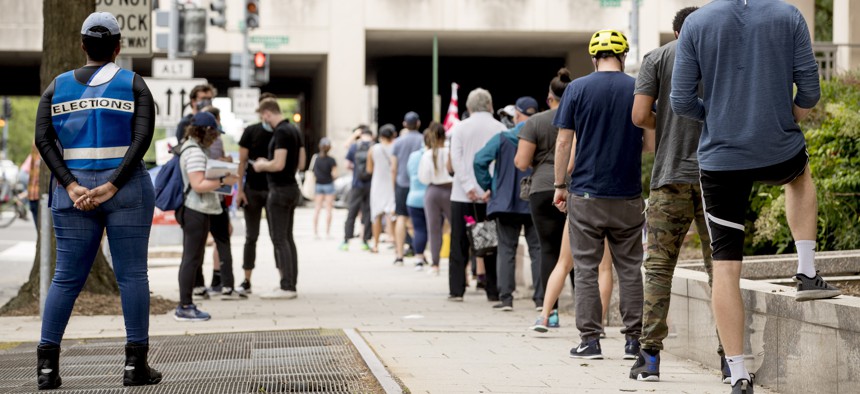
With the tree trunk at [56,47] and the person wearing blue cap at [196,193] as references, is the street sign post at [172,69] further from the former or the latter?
the person wearing blue cap at [196,193]

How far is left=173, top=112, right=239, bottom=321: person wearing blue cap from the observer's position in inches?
443

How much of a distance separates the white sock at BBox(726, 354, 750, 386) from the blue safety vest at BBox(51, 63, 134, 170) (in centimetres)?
316

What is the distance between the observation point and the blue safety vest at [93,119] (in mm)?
6984

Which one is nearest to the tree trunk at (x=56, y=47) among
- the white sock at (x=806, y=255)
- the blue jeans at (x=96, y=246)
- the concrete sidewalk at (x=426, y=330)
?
the concrete sidewalk at (x=426, y=330)

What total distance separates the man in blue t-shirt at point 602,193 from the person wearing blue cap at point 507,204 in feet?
11.6

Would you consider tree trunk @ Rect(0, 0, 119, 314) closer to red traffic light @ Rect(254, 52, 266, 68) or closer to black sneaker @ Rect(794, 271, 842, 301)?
black sneaker @ Rect(794, 271, 842, 301)

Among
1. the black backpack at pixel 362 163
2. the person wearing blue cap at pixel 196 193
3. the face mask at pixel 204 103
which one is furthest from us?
the black backpack at pixel 362 163

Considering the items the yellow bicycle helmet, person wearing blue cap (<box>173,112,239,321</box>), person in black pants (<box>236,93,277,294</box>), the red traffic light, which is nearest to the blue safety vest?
the yellow bicycle helmet

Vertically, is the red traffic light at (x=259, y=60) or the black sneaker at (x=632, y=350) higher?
the red traffic light at (x=259, y=60)

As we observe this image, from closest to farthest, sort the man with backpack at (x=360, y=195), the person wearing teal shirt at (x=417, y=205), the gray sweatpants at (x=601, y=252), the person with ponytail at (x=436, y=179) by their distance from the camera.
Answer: the gray sweatpants at (x=601, y=252), the person with ponytail at (x=436, y=179), the person wearing teal shirt at (x=417, y=205), the man with backpack at (x=360, y=195)

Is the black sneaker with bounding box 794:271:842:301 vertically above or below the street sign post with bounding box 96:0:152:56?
below

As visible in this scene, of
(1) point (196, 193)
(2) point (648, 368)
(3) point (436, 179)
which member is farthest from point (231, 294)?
(2) point (648, 368)

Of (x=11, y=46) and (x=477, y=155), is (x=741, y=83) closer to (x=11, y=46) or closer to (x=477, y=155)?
(x=477, y=155)

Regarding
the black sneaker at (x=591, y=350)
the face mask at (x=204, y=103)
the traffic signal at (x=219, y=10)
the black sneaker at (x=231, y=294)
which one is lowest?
the black sneaker at (x=231, y=294)
